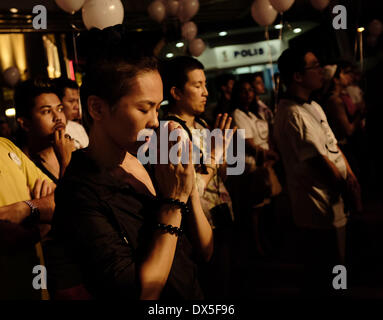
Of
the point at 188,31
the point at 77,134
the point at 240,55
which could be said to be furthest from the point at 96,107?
the point at 240,55

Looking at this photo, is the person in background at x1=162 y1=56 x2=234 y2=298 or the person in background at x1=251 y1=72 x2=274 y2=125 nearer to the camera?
the person in background at x1=162 y1=56 x2=234 y2=298

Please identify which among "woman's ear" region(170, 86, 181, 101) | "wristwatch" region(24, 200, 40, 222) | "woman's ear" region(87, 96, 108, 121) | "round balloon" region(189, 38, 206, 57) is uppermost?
"round balloon" region(189, 38, 206, 57)

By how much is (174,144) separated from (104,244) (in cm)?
28

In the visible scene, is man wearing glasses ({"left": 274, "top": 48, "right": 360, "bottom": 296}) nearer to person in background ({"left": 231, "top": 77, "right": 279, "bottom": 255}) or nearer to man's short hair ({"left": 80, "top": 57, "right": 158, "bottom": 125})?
person in background ({"left": 231, "top": 77, "right": 279, "bottom": 255})

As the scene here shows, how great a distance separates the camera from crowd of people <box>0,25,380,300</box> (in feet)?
2.75

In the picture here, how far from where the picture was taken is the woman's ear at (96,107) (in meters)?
0.91

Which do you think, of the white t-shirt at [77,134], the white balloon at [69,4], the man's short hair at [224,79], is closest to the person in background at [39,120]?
the white t-shirt at [77,134]

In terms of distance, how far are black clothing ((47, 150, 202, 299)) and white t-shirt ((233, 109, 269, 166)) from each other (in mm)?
2313

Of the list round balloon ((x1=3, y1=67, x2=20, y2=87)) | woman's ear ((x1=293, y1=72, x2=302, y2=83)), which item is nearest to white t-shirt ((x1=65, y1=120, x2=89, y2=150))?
woman's ear ((x1=293, y1=72, x2=302, y2=83))

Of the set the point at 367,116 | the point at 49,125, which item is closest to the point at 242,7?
the point at 367,116

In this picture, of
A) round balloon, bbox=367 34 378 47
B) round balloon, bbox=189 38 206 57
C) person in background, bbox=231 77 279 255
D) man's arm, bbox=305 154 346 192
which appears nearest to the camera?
man's arm, bbox=305 154 346 192

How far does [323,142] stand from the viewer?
2053 mm

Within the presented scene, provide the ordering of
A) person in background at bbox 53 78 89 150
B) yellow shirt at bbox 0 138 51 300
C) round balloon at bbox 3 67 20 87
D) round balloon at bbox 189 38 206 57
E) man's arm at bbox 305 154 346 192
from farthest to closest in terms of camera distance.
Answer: round balloon at bbox 3 67 20 87
round balloon at bbox 189 38 206 57
person in background at bbox 53 78 89 150
man's arm at bbox 305 154 346 192
yellow shirt at bbox 0 138 51 300

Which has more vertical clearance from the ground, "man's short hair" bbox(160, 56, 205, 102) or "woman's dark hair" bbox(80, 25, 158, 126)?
"man's short hair" bbox(160, 56, 205, 102)
